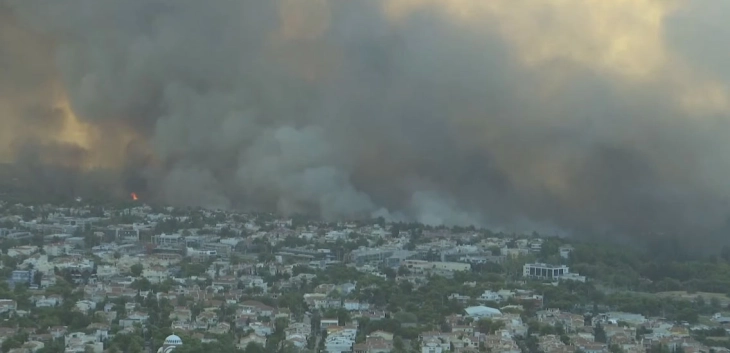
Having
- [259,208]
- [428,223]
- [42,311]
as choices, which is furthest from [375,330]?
[259,208]

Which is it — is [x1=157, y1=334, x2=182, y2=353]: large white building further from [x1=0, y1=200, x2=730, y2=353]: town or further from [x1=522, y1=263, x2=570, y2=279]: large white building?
[x1=522, y1=263, x2=570, y2=279]: large white building

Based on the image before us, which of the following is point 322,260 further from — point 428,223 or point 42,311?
point 42,311

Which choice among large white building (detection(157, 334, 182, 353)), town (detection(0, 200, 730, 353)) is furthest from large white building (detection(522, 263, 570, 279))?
large white building (detection(157, 334, 182, 353))

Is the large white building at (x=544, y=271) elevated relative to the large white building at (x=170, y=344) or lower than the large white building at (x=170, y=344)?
elevated

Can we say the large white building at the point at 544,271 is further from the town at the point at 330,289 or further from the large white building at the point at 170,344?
the large white building at the point at 170,344

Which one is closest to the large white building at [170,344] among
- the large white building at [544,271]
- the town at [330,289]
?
the town at [330,289]

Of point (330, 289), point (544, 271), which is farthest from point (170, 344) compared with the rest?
point (544, 271)
